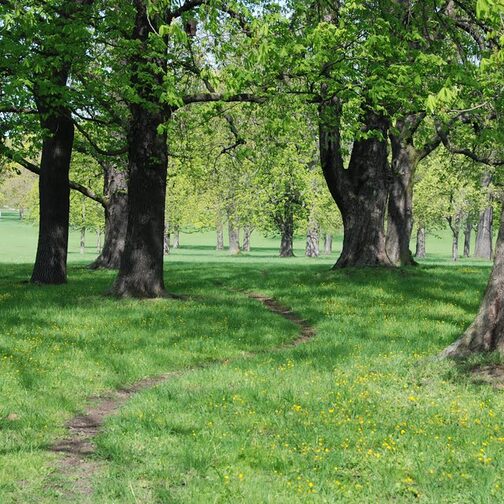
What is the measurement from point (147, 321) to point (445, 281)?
12219 mm

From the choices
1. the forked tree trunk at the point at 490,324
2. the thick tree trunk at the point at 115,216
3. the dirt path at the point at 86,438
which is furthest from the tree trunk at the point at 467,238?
the dirt path at the point at 86,438

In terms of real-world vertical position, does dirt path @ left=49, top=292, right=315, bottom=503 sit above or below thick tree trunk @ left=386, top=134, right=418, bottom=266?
below

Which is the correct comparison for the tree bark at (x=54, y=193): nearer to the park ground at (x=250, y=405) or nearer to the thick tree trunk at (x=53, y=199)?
the thick tree trunk at (x=53, y=199)

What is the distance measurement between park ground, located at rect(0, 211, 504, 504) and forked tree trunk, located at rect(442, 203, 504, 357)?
620 mm

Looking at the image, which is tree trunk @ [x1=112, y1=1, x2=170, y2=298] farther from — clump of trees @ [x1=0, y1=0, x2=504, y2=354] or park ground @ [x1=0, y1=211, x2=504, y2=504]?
park ground @ [x1=0, y1=211, x2=504, y2=504]

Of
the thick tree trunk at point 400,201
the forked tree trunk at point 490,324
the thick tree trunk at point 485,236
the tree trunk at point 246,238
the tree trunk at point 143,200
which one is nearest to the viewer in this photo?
the forked tree trunk at point 490,324

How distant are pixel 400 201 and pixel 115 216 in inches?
560

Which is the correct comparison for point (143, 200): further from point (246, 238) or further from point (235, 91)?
point (246, 238)

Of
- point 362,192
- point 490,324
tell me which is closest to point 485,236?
point 362,192

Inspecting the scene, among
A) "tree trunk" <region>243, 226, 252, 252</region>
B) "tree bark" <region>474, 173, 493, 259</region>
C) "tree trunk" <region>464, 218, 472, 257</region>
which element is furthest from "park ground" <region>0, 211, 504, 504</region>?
"tree trunk" <region>464, 218, 472, 257</region>

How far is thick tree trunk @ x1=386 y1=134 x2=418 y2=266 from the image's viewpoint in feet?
96.0

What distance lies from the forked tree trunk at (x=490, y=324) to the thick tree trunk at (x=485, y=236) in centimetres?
5484

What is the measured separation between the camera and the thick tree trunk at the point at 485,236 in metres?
63.3

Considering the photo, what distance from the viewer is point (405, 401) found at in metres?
9.17
